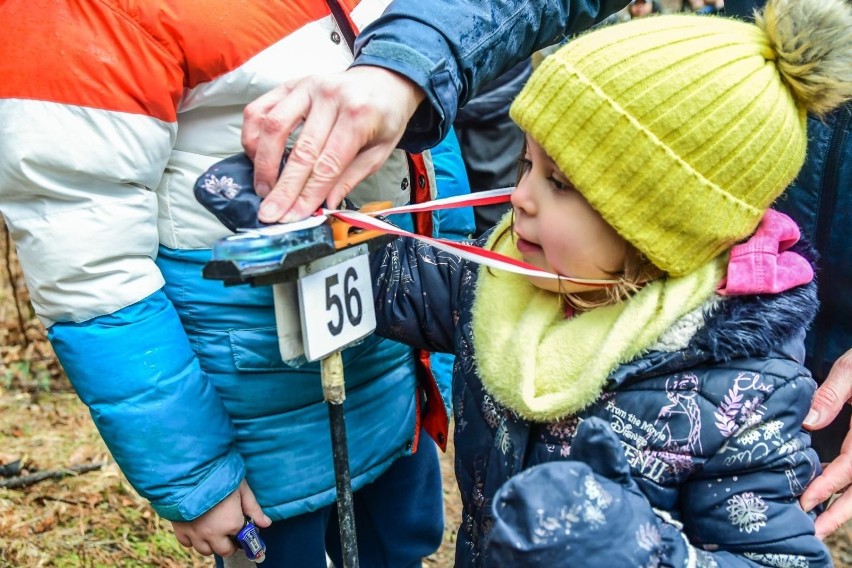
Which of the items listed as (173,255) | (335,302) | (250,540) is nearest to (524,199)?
(335,302)

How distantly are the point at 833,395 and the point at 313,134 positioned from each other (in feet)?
3.93

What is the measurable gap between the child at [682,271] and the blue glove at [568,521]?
0.03 m

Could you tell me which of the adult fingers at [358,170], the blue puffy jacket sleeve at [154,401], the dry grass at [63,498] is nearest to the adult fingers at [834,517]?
the adult fingers at [358,170]

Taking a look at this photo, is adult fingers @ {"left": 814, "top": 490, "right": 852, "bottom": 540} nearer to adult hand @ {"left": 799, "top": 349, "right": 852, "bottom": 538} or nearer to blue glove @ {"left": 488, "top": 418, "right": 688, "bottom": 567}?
adult hand @ {"left": 799, "top": 349, "right": 852, "bottom": 538}

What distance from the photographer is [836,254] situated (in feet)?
6.13

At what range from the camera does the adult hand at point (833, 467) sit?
1447 millimetres

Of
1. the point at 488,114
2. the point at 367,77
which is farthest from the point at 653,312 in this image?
the point at 488,114

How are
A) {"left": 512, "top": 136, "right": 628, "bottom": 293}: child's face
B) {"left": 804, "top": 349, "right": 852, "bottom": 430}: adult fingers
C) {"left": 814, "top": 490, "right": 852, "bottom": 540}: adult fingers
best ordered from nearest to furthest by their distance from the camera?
{"left": 512, "top": 136, "right": 628, "bottom": 293}: child's face
{"left": 814, "top": 490, "right": 852, "bottom": 540}: adult fingers
{"left": 804, "top": 349, "right": 852, "bottom": 430}: adult fingers

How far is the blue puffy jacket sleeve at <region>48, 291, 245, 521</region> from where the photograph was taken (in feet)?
4.91

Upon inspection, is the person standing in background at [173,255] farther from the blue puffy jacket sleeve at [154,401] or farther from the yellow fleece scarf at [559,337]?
the yellow fleece scarf at [559,337]

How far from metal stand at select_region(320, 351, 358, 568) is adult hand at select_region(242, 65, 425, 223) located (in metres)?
0.27

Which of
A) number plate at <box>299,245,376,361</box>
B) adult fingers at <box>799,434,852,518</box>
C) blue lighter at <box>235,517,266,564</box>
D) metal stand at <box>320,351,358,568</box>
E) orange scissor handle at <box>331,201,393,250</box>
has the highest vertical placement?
orange scissor handle at <box>331,201,393,250</box>

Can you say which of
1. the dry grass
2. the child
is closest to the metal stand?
the child

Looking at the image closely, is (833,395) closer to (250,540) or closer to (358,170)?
(358,170)
